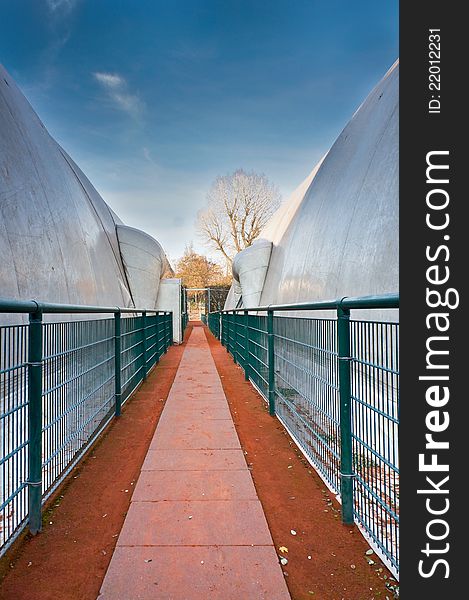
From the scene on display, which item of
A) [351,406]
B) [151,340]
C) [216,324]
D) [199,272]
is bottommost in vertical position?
[216,324]

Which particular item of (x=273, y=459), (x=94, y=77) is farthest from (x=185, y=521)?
(x=94, y=77)

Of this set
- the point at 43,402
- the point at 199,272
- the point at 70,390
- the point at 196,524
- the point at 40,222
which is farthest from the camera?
the point at 199,272

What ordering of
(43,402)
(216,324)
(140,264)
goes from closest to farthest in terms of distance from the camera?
(43,402)
(140,264)
(216,324)

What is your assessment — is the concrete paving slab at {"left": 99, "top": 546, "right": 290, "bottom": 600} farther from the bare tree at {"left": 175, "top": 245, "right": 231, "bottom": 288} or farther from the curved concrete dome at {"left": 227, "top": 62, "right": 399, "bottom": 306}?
the bare tree at {"left": 175, "top": 245, "right": 231, "bottom": 288}

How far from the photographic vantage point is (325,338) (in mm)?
2627

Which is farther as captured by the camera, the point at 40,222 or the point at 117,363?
the point at 40,222

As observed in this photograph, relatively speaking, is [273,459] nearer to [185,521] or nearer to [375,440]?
[185,521]

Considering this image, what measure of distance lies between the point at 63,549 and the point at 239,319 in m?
6.13

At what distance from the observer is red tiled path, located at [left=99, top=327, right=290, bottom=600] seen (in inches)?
63.1

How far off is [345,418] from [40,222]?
720cm

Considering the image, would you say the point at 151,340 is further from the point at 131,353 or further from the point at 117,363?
the point at 117,363

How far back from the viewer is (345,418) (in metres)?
2.15

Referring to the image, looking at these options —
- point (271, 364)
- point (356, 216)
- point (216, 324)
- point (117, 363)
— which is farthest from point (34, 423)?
point (216, 324)

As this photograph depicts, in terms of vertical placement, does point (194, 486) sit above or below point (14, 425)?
below
